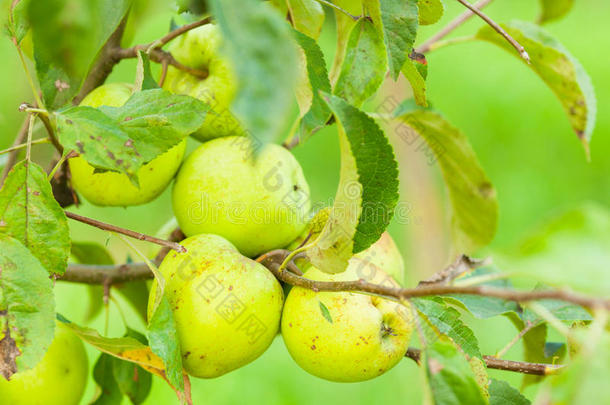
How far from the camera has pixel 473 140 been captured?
2.89 meters

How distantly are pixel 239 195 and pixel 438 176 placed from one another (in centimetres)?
259

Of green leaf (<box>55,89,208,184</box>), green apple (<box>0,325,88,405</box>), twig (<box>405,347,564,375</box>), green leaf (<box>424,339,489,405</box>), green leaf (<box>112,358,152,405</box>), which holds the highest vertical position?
green leaf (<box>55,89,208,184</box>)

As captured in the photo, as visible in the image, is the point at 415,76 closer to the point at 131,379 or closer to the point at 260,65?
the point at 260,65

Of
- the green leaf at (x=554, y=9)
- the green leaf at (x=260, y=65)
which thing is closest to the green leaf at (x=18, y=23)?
the green leaf at (x=260, y=65)

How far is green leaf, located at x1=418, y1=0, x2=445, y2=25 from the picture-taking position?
0.55 meters

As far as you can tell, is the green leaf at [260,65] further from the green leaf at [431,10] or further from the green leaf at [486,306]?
the green leaf at [486,306]

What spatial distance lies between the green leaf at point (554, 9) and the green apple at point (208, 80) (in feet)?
1.64

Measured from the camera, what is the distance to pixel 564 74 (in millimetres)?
699

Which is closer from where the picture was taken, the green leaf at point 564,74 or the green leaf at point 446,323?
the green leaf at point 446,323

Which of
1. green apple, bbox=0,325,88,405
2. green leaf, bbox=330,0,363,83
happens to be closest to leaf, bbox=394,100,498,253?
green leaf, bbox=330,0,363,83

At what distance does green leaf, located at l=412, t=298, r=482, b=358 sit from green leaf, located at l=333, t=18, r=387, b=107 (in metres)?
0.17

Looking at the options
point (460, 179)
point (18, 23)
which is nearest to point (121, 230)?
point (18, 23)

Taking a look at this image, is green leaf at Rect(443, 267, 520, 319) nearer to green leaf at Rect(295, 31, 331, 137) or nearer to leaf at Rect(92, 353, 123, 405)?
green leaf at Rect(295, 31, 331, 137)

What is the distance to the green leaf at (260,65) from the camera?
0.24 metres
